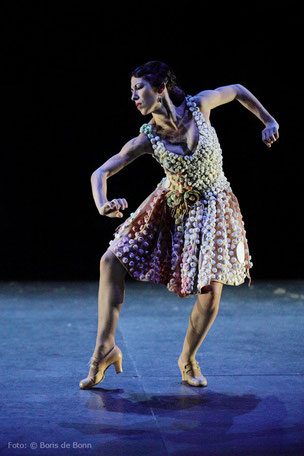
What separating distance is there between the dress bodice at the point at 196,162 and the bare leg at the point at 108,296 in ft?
1.16

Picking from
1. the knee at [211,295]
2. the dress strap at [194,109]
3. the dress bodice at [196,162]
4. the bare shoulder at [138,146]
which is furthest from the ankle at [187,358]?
the dress strap at [194,109]

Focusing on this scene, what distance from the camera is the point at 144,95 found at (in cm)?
229

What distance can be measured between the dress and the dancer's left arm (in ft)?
0.19

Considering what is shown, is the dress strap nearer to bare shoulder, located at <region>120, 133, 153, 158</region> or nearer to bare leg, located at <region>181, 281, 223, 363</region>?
bare shoulder, located at <region>120, 133, 153, 158</region>

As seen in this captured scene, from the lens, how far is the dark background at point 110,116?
5.15 m

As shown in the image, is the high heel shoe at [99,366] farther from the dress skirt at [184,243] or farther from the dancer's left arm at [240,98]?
the dancer's left arm at [240,98]

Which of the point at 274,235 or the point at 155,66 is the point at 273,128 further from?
the point at 274,235

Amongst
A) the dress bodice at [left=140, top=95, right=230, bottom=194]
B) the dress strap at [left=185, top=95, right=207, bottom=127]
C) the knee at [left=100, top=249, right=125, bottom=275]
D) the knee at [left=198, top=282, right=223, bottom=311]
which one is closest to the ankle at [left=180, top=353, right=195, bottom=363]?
the knee at [left=198, top=282, right=223, bottom=311]

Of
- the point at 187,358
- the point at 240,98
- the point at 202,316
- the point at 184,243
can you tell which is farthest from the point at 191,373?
the point at 240,98

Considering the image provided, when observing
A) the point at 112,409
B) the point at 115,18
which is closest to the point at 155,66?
the point at 112,409

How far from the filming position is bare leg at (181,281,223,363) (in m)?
2.34

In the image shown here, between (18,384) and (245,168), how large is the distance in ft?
12.5

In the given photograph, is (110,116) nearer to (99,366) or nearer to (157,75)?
(157,75)

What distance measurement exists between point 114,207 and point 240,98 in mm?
726
